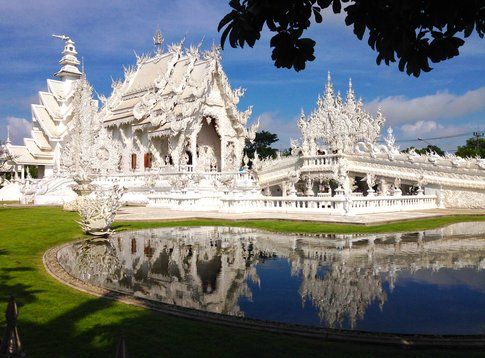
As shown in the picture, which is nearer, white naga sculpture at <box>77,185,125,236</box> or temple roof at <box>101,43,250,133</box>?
white naga sculpture at <box>77,185,125,236</box>

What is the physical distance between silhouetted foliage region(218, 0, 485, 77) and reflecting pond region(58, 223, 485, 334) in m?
2.99

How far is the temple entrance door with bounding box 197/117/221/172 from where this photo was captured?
30.0 m

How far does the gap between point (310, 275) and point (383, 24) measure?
16.9ft

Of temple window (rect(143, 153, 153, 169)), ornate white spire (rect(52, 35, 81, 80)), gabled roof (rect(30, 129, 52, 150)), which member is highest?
ornate white spire (rect(52, 35, 81, 80))

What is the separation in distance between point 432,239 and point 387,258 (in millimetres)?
3199

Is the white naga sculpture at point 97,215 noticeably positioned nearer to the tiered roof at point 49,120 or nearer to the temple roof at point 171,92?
the temple roof at point 171,92

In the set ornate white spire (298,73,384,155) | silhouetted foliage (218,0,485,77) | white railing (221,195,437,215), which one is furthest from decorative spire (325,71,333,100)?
silhouetted foliage (218,0,485,77)

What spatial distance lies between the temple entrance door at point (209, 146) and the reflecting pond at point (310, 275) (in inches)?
722

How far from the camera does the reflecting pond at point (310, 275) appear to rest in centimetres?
521

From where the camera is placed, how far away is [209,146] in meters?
31.4

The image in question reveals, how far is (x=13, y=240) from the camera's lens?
406 inches

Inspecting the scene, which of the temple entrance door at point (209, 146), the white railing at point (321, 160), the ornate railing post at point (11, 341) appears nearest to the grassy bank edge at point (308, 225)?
the ornate railing post at point (11, 341)

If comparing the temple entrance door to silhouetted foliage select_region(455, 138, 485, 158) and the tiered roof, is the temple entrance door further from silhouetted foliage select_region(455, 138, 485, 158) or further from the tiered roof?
silhouetted foliage select_region(455, 138, 485, 158)

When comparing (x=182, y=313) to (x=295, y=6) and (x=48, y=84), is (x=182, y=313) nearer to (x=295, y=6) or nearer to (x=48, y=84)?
(x=295, y=6)
